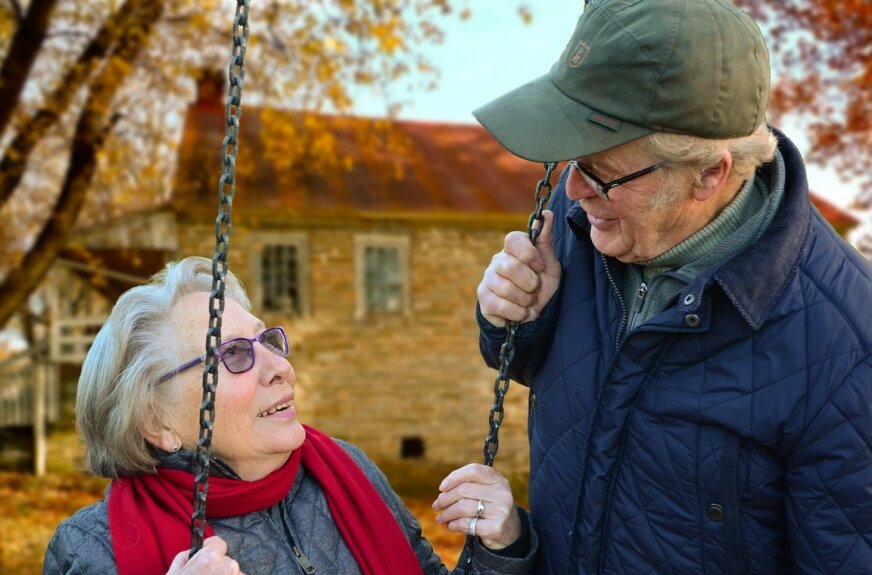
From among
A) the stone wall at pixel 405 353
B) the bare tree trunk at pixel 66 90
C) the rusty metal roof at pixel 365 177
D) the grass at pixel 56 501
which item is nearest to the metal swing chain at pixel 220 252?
the bare tree trunk at pixel 66 90

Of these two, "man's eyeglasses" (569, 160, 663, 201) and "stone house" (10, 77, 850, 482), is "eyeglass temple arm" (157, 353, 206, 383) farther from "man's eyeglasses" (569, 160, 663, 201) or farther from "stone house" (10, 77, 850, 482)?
"stone house" (10, 77, 850, 482)

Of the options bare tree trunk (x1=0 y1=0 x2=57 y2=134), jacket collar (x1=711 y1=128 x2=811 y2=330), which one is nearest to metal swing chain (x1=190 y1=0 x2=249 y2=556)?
jacket collar (x1=711 y1=128 x2=811 y2=330)

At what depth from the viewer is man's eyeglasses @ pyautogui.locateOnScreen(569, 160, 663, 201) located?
65.2 inches

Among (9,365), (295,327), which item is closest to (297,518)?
(295,327)

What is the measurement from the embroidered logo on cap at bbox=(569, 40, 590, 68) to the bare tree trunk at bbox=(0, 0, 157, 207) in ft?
23.5

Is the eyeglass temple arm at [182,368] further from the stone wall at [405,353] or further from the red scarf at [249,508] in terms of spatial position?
the stone wall at [405,353]

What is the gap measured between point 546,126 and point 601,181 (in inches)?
6.5

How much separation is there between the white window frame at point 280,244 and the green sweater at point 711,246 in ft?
37.5

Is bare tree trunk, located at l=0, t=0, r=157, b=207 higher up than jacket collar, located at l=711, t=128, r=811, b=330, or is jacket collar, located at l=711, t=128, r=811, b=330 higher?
bare tree trunk, located at l=0, t=0, r=157, b=207

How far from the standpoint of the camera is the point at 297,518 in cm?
212

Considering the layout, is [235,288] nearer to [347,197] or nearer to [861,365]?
[861,365]

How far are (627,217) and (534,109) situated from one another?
0.30m

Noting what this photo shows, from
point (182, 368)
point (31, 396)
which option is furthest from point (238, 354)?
point (31, 396)

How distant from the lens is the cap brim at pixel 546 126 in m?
1.61
